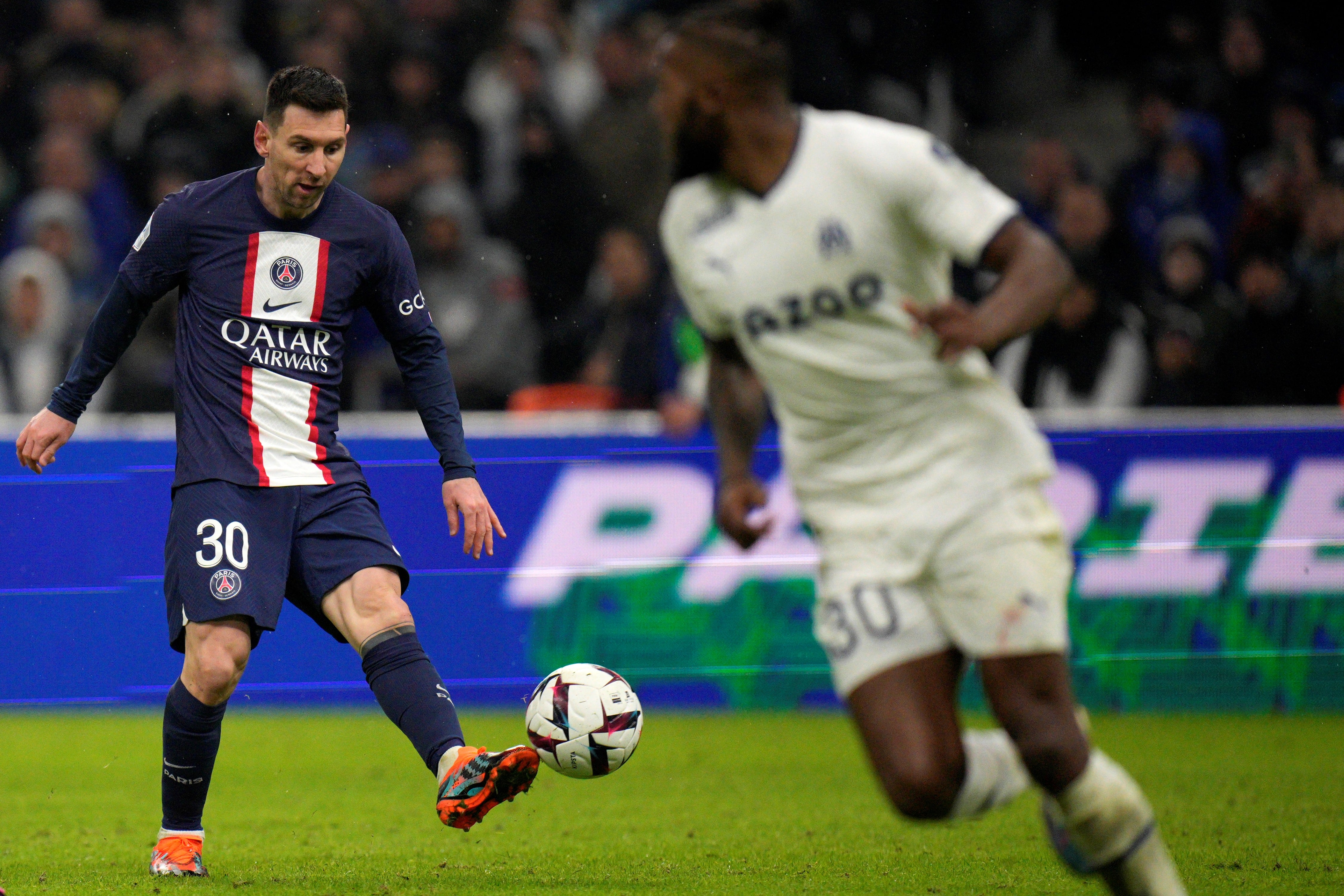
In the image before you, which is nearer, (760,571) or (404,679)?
(404,679)

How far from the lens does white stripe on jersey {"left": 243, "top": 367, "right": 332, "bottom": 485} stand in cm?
468

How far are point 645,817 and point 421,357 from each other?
201 cm

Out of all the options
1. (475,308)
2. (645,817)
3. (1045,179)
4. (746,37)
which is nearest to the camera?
(746,37)

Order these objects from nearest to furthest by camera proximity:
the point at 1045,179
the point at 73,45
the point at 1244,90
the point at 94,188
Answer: the point at 1045,179, the point at 94,188, the point at 1244,90, the point at 73,45

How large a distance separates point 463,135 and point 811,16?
2.36 metres

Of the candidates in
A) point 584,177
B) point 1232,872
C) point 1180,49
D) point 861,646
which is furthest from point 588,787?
point 1180,49

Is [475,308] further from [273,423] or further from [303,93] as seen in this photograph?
[303,93]

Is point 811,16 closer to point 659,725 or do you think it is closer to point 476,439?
point 476,439

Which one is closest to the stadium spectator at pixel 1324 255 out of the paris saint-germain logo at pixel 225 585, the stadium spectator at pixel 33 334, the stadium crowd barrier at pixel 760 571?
the stadium crowd barrier at pixel 760 571

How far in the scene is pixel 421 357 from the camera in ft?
16.2

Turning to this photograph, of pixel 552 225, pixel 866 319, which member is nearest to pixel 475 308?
pixel 552 225

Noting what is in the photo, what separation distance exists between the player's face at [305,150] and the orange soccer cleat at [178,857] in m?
1.85

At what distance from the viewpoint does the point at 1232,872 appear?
4.83 m

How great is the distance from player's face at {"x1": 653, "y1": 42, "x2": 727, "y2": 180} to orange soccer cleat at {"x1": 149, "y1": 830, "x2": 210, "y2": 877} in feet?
8.52
